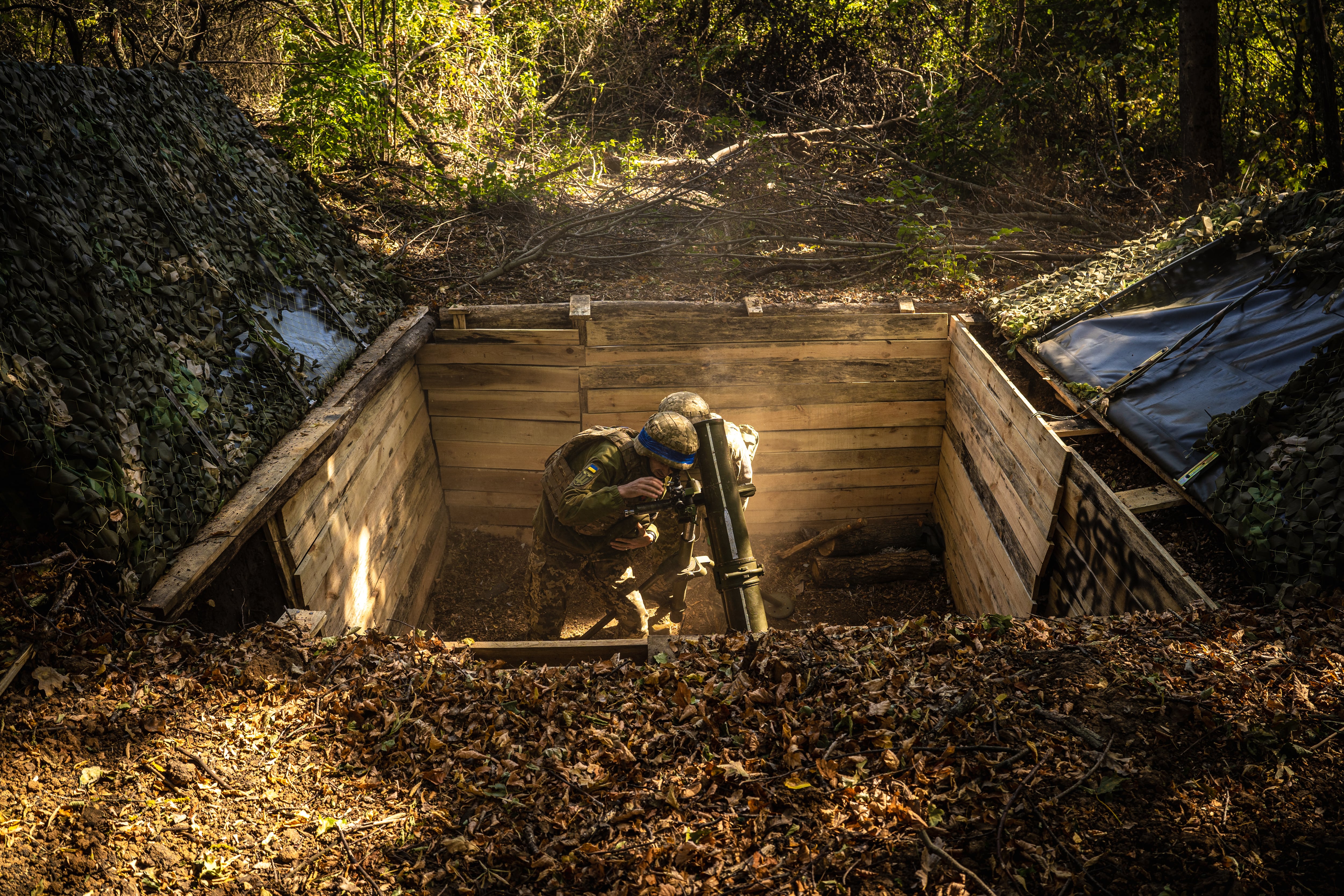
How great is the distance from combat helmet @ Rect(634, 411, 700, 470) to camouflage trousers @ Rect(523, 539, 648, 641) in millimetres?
977

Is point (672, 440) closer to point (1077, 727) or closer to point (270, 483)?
point (270, 483)

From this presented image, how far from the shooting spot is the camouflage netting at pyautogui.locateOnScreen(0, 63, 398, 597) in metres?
2.94

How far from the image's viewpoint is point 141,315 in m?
3.74

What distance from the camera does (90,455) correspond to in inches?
117

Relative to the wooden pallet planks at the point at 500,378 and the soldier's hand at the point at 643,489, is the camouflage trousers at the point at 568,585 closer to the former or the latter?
the soldier's hand at the point at 643,489

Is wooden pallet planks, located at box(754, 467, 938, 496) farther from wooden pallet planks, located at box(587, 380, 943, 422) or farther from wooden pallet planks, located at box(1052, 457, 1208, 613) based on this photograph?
wooden pallet planks, located at box(1052, 457, 1208, 613)

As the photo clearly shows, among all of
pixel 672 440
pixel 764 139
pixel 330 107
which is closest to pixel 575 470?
pixel 672 440

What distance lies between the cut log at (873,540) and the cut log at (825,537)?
32 mm

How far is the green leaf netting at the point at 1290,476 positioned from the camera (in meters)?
3.05

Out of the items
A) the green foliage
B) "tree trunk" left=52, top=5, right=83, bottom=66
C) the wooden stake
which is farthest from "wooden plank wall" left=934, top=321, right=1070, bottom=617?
"tree trunk" left=52, top=5, right=83, bottom=66

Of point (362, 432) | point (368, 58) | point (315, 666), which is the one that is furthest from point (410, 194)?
point (315, 666)

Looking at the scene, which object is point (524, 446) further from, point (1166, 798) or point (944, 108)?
point (944, 108)

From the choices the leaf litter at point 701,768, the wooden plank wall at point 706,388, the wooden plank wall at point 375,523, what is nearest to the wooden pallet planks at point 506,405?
the wooden plank wall at point 706,388

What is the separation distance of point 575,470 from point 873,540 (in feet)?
11.1
